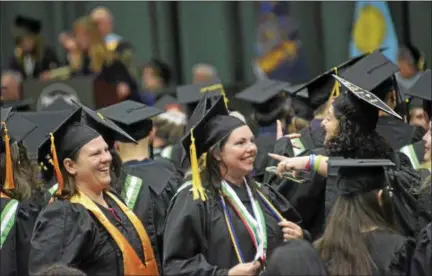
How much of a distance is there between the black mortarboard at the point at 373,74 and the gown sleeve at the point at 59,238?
1938 millimetres

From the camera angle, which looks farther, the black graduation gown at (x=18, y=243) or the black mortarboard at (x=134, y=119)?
the black mortarboard at (x=134, y=119)

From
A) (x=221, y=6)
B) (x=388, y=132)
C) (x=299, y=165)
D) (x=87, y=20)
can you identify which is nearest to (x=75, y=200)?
(x=299, y=165)

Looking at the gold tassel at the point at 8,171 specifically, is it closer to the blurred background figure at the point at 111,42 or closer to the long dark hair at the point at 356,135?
the long dark hair at the point at 356,135

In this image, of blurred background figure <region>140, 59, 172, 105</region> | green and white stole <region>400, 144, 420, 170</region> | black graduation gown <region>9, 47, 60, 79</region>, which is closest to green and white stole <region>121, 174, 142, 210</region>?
green and white stole <region>400, 144, 420, 170</region>

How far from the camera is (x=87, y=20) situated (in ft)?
38.6

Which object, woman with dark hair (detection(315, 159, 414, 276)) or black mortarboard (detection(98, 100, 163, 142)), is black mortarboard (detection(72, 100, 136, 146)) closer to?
black mortarboard (detection(98, 100, 163, 142))

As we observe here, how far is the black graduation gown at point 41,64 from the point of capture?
11789 millimetres

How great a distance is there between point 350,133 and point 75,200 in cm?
143

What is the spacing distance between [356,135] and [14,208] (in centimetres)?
191

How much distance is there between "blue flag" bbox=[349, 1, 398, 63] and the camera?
11289 millimetres

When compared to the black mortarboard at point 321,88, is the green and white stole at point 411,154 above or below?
below

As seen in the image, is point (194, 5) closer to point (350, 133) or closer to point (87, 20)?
point (87, 20)

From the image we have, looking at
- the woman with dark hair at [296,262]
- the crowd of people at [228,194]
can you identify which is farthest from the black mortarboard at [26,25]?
the woman with dark hair at [296,262]

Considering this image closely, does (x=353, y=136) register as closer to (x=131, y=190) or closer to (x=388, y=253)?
(x=388, y=253)
